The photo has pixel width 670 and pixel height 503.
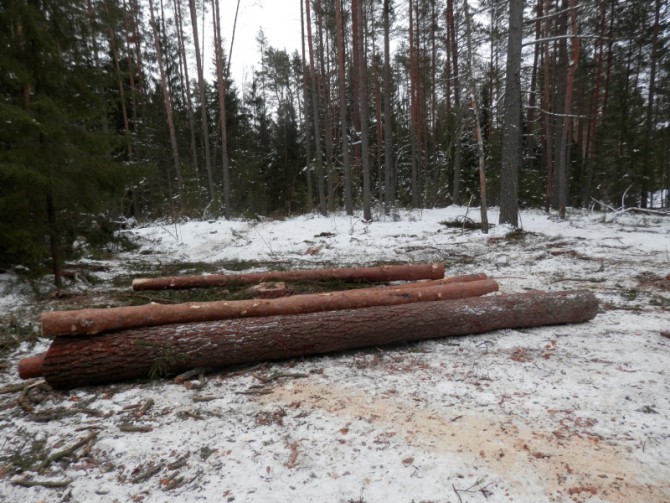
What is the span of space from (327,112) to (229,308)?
1968 cm

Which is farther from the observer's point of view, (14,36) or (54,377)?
(14,36)

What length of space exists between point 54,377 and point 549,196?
71.9ft

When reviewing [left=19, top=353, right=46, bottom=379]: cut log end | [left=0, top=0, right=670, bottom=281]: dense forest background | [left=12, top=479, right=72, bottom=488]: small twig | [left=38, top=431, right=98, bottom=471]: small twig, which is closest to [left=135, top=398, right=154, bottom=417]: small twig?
[left=38, top=431, right=98, bottom=471]: small twig

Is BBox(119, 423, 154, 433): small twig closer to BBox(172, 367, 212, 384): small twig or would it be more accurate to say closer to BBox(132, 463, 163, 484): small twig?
BBox(132, 463, 163, 484): small twig

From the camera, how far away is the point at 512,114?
37.4 feet

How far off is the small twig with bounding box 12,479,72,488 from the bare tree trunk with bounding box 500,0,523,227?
42.1ft

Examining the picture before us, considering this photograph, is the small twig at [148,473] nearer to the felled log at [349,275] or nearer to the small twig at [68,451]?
the small twig at [68,451]

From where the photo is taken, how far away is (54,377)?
9.66ft

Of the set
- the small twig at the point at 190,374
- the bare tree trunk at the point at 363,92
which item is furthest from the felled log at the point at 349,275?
the bare tree trunk at the point at 363,92

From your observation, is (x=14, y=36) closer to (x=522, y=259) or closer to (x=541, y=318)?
(x=541, y=318)

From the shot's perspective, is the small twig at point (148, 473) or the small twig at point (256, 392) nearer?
the small twig at point (148, 473)

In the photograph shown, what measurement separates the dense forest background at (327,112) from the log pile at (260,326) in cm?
386

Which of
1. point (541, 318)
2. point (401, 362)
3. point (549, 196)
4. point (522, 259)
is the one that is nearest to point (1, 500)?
point (401, 362)

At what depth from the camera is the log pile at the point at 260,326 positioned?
9.95 ft
